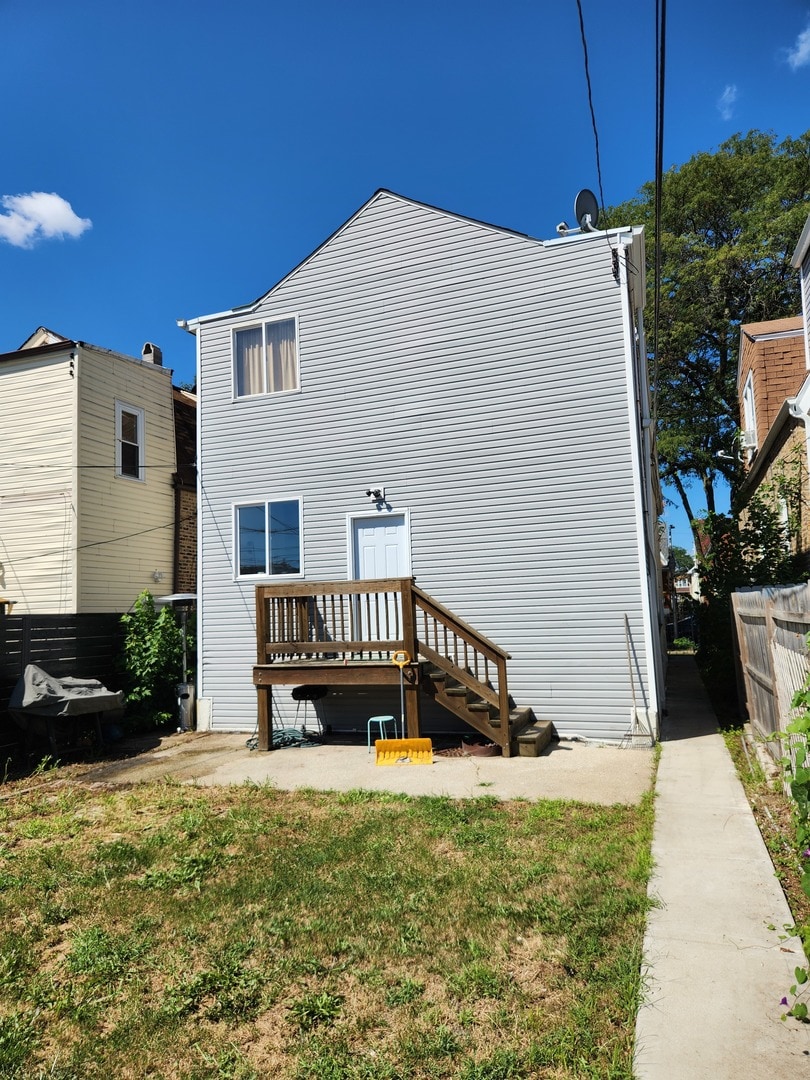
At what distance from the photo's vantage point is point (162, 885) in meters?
4.38

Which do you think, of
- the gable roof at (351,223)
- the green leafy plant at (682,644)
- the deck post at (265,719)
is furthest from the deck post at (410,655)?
the green leafy plant at (682,644)

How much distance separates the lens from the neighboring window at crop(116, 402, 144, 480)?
44.6 ft

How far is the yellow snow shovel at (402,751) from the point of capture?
7848mm

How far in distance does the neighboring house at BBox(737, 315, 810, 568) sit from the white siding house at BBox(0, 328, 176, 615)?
37.7ft

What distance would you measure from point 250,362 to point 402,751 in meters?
6.91

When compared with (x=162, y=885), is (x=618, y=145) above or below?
above

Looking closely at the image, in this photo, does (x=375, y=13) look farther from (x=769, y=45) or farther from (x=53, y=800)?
(x=53, y=800)

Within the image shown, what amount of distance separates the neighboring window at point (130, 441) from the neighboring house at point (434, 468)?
3.17 metres

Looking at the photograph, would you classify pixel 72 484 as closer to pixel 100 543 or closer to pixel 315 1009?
pixel 100 543

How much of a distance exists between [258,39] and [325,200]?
6.40 m

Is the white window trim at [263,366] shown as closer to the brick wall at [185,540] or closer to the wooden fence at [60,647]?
the wooden fence at [60,647]

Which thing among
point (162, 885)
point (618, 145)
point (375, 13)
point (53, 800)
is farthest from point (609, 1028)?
point (375, 13)

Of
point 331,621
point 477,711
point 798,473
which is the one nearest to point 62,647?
point 331,621

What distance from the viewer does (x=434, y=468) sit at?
32.1 ft
